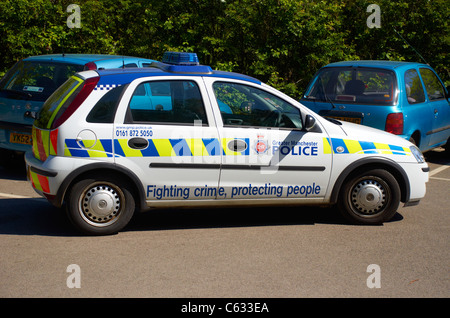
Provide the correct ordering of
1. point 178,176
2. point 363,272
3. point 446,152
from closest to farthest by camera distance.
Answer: point 363,272
point 178,176
point 446,152

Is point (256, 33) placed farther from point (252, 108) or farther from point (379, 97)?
point (252, 108)

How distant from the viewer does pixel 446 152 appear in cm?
1088

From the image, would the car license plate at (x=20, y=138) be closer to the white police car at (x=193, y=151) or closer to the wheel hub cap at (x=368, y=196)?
the white police car at (x=193, y=151)

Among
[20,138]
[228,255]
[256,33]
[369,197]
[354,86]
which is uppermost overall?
[256,33]

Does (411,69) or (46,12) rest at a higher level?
(46,12)

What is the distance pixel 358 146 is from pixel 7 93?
4941 mm

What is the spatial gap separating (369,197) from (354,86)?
2595 mm

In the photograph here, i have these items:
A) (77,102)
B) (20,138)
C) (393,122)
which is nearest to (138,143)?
(77,102)

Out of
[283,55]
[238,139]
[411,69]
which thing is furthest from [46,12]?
[238,139]

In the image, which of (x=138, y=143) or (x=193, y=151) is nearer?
(x=138, y=143)

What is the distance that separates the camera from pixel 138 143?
570cm

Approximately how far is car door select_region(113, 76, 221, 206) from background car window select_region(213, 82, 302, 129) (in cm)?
21
